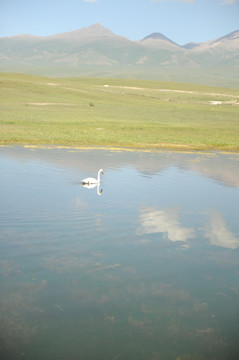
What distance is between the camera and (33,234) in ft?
36.8

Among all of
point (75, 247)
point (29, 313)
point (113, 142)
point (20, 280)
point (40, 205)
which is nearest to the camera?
point (29, 313)

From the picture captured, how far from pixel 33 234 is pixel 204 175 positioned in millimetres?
11178

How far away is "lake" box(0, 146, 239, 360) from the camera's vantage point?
7121mm

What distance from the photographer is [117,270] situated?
31.1 feet

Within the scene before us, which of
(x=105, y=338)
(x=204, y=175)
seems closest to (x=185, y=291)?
(x=105, y=338)

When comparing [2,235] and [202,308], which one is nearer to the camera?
[202,308]

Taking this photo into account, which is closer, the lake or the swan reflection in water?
the lake

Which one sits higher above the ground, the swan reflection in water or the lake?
the swan reflection in water

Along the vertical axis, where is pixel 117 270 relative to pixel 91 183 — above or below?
below

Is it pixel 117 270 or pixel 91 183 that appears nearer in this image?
pixel 117 270

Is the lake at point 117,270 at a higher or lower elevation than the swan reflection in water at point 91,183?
lower

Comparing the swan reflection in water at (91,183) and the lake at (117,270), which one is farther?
the swan reflection in water at (91,183)

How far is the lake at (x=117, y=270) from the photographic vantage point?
7.12 m

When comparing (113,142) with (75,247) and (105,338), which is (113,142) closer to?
(75,247)
